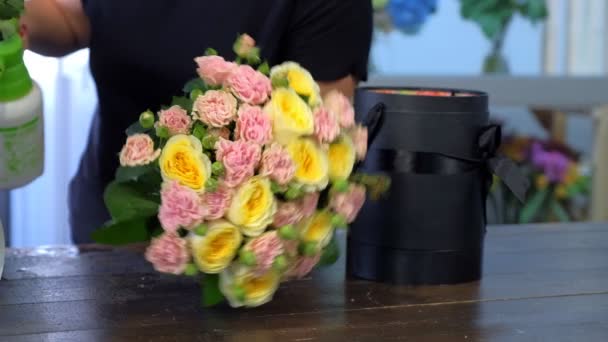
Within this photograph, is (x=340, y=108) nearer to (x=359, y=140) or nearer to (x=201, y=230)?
(x=359, y=140)

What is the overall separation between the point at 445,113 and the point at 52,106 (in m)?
1.57

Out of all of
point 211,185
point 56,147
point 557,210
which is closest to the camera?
point 211,185

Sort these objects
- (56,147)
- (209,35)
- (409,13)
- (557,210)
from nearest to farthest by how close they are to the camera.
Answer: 1. (209,35)
2. (56,147)
3. (409,13)
4. (557,210)

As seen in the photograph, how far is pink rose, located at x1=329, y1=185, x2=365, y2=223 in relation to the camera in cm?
90

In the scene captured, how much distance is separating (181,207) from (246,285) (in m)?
0.11

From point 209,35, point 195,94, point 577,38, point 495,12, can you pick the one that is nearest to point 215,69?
point 195,94

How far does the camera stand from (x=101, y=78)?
1.43 meters

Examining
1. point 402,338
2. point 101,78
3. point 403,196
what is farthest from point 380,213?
point 101,78

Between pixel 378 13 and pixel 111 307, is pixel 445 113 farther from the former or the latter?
pixel 378 13

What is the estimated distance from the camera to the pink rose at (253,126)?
850 millimetres

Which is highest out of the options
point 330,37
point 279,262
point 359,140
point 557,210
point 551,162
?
point 330,37

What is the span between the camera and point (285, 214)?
0.86 meters

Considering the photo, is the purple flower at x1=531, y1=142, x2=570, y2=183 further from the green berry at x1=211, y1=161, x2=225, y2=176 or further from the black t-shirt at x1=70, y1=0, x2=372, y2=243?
the green berry at x1=211, y1=161, x2=225, y2=176

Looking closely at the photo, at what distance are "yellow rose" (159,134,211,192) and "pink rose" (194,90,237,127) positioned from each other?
2cm
